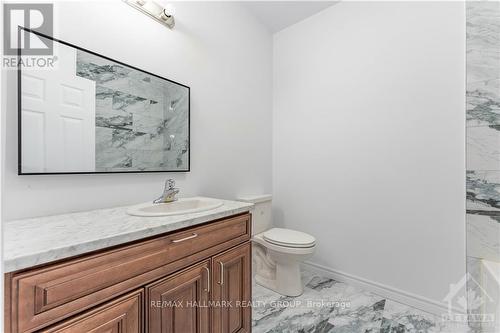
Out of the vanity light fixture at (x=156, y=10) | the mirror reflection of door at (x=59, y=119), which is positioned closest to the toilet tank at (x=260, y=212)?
the mirror reflection of door at (x=59, y=119)

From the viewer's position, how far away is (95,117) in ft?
4.00

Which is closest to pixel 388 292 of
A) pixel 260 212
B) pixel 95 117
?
pixel 260 212

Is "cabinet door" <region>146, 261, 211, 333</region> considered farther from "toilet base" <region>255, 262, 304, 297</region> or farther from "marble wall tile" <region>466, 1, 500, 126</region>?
"marble wall tile" <region>466, 1, 500, 126</region>

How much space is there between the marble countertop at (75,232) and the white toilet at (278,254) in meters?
0.82

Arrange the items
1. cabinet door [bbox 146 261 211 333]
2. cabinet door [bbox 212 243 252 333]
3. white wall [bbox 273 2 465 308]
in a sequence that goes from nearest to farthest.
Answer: cabinet door [bbox 146 261 211 333] → cabinet door [bbox 212 243 252 333] → white wall [bbox 273 2 465 308]

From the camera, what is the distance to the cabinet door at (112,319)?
2.26ft

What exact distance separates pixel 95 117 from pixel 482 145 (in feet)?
7.66

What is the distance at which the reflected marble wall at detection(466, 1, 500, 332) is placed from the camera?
1.39 m

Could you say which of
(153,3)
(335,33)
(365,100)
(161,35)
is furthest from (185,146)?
(335,33)

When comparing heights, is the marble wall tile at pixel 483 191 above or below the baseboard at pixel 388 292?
above

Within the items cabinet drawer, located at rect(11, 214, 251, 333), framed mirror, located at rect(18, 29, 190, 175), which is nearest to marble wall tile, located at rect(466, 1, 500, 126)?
cabinet drawer, located at rect(11, 214, 251, 333)

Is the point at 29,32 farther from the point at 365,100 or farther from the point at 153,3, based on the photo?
the point at 365,100

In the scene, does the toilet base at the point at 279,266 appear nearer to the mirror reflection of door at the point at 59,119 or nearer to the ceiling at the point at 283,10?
the mirror reflection of door at the point at 59,119

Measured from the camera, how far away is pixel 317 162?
2.28 meters
